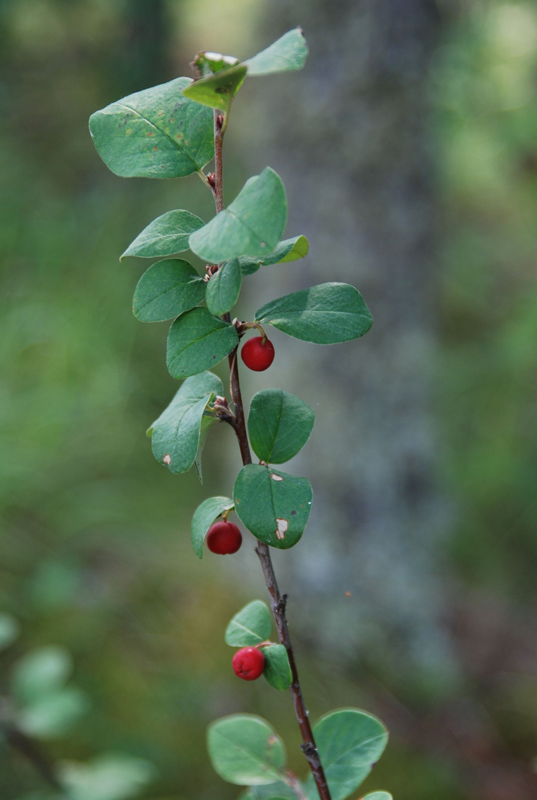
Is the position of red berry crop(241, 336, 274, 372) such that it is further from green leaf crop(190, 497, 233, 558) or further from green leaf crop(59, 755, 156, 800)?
green leaf crop(59, 755, 156, 800)

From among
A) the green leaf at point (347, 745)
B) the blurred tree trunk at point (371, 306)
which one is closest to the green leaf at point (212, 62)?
the green leaf at point (347, 745)

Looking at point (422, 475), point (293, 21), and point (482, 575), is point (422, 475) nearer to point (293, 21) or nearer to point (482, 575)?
point (482, 575)

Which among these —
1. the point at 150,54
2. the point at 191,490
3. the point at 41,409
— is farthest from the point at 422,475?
the point at 150,54

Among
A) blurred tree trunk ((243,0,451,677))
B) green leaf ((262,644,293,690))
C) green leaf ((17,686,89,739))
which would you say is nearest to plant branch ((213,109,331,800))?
green leaf ((262,644,293,690))

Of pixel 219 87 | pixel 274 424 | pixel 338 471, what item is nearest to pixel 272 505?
pixel 274 424

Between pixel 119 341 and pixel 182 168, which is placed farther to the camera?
pixel 119 341

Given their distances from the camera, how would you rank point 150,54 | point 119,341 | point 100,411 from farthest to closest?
point 150,54 → point 119,341 → point 100,411

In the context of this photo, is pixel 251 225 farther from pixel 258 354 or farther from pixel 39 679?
pixel 39 679
